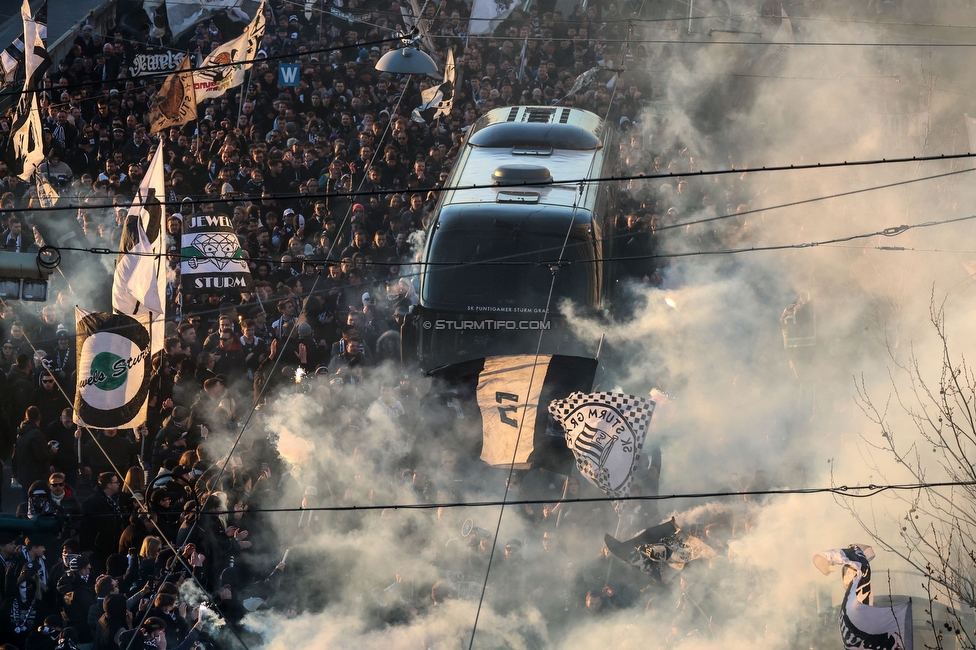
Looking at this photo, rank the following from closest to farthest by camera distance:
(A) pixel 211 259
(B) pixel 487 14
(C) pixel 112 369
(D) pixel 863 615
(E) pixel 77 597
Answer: (D) pixel 863 615 < (E) pixel 77 597 < (C) pixel 112 369 < (A) pixel 211 259 < (B) pixel 487 14

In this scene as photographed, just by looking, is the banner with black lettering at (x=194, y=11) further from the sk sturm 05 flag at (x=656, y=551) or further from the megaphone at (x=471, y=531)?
the sk sturm 05 flag at (x=656, y=551)

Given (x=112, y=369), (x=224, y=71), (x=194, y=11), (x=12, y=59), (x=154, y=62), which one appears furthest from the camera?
(x=194, y=11)

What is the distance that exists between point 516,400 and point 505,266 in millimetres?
1376

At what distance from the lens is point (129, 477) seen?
28.0ft

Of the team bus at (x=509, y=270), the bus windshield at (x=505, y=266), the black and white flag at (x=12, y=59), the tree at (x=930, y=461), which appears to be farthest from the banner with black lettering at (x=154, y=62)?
the tree at (x=930, y=461)

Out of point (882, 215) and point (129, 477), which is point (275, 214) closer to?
point (129, 477)

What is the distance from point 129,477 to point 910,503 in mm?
6490

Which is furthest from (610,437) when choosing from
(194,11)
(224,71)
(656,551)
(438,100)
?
(194,11)

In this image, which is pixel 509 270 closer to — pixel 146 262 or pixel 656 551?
pixel 656 551

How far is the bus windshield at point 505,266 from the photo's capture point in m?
9.67

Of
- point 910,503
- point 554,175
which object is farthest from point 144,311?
point 910,503

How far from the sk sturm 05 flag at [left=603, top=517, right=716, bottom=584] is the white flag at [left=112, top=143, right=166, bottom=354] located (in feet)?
12.7

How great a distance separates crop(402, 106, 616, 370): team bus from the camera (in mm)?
9688

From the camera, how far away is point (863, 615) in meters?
6.68
